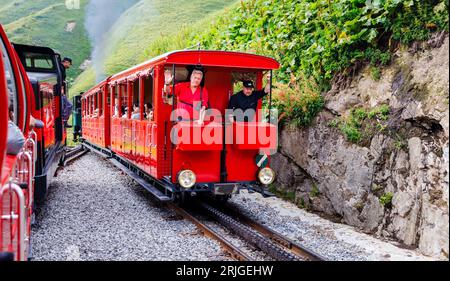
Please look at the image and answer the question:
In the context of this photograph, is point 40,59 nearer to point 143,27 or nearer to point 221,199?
point 221,199

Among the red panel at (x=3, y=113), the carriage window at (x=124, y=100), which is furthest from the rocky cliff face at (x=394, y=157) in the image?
the red panel at (x=3, y=113)

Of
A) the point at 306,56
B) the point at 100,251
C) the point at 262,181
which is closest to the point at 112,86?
the point at 306,56

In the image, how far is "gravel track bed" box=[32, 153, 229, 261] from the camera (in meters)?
5.87

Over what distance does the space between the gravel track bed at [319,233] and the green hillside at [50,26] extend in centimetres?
3342

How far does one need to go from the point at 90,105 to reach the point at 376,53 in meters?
12.4

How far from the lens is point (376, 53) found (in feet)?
25.7

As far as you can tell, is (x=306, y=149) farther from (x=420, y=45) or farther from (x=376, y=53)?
(x=420, y=45)

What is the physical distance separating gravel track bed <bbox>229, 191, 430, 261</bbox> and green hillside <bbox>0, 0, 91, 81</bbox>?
3342 centimetres

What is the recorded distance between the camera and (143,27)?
121 feet

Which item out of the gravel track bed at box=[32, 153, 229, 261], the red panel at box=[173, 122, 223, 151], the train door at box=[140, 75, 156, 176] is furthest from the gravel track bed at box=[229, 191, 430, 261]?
the train door at box=[140, 75, 156, 176]

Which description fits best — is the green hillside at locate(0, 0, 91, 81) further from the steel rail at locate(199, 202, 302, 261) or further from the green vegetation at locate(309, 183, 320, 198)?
the steel rail at locate(199, 202, 302, 261)

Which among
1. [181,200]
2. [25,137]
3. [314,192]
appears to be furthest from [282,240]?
[25,137]

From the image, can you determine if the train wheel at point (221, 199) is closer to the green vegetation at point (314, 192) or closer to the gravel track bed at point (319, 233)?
the gravel track bed at point (319, 233)

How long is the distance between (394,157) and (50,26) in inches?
1739
